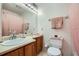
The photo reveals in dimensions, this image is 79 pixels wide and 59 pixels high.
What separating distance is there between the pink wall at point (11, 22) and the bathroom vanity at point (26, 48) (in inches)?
12.5

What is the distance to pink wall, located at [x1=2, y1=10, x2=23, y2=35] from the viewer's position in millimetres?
1746

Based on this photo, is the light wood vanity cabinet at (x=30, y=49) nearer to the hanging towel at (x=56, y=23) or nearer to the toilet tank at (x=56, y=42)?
the toilet tank at (x=56, y=42)

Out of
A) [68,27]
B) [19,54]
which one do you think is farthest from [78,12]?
[19,54]

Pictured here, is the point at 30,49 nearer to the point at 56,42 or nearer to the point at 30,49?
the point at 30,49

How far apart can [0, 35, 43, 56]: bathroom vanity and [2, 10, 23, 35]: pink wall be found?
0.32 metres

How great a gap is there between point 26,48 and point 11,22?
505mm

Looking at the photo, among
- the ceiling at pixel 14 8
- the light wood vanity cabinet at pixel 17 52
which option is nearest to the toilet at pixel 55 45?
the light wood vanity cabinet at pixel 17 52

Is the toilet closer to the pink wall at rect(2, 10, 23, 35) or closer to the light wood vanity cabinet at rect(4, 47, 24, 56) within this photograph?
the light wood vanity cabinet at rect(4, 47, 24, 56)

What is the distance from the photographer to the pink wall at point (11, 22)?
1.75m

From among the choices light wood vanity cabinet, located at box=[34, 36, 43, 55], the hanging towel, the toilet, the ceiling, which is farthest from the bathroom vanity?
the ceiling

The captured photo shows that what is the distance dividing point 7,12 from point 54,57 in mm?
1023

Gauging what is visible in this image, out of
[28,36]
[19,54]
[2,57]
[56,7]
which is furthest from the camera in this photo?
[28,36]

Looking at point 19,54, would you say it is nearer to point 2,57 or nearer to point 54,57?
point 2,57

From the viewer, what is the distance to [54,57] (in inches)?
63.2
